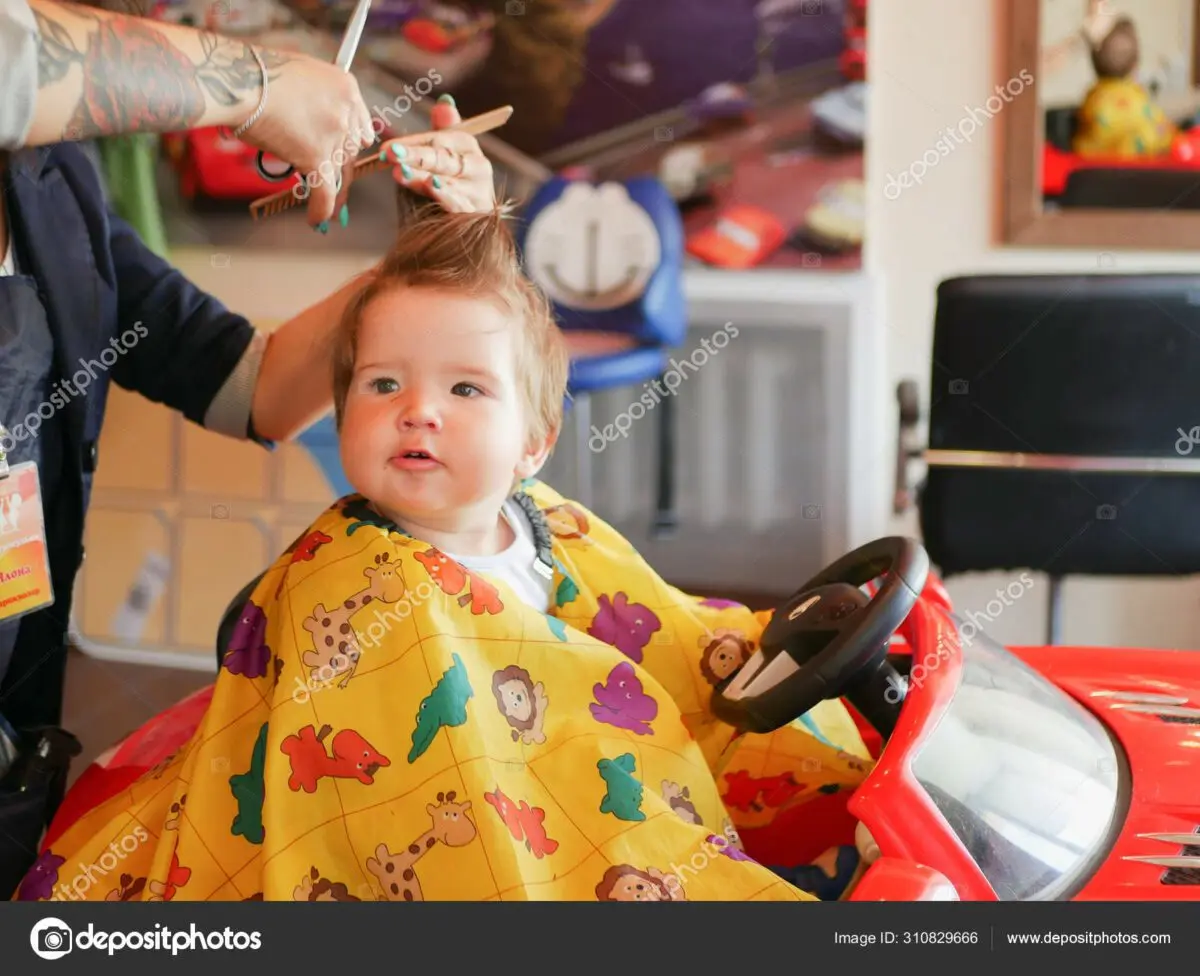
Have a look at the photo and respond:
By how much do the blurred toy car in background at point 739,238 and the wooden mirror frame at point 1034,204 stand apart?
555 millimetres

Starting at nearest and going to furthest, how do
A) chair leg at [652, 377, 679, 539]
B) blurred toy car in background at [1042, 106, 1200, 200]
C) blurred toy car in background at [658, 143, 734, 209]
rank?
blurred toy car in background at [1042, 106, 1200, 200] → blurred toy car in background at [658, 143, 734, 209] → chair leg at [652, 377, 679, 539]

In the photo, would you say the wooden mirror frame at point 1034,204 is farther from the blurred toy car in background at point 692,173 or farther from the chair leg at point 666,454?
the chair leg at point 666,454

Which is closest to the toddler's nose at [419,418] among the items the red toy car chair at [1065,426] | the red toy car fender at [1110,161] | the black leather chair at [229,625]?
the black leather chair at [229,625]

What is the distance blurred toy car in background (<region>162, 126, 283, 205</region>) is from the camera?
3562 millimetres

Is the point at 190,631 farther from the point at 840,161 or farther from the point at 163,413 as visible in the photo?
the point at 840,161

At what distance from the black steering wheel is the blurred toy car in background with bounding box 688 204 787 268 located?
2087mm

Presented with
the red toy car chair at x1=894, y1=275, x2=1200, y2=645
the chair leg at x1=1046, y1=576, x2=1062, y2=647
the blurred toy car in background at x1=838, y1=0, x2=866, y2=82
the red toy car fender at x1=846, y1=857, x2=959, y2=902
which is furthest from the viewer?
the blurred toy car in background at x1=838, y1=0, x2=866, y2=82

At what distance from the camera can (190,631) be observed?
3.11m

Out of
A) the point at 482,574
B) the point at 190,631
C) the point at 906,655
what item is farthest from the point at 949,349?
the point at 190,631

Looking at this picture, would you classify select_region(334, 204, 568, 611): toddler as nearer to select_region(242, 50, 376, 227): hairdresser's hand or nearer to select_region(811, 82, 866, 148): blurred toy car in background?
select_region(242, 50, 376, 227): hairdresser's hand

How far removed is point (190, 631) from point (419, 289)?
6.60 ft

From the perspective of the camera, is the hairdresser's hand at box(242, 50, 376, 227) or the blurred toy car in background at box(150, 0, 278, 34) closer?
the hairdresser's hand at box(242, 50, 376, 227)

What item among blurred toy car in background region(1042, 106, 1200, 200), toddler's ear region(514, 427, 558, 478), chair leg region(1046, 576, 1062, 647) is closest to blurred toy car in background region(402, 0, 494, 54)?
blurred toy car in background region(1042, 106, 1200, 200)
